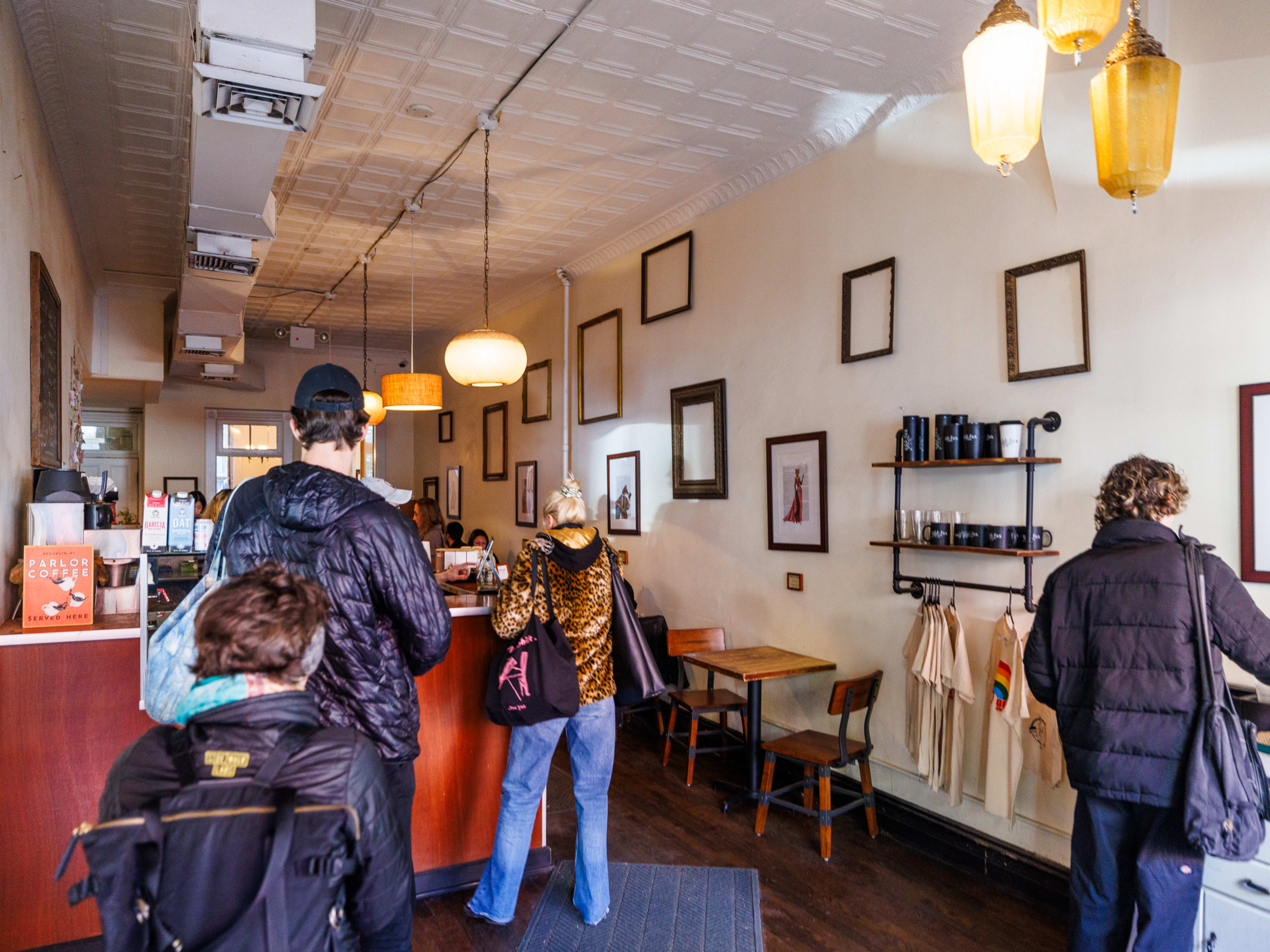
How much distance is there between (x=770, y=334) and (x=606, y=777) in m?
2.75

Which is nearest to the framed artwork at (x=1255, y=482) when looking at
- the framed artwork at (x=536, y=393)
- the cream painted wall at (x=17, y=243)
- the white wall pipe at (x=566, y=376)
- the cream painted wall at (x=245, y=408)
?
the cream painted wall at (x=17, y=243)

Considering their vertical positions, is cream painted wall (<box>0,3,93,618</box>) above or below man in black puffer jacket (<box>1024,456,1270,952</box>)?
above

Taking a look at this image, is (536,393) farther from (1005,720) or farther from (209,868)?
(209,868)

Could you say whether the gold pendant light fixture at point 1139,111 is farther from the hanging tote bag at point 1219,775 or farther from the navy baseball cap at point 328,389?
the navy baseball cap at point 328,389

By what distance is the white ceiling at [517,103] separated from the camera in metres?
3.26

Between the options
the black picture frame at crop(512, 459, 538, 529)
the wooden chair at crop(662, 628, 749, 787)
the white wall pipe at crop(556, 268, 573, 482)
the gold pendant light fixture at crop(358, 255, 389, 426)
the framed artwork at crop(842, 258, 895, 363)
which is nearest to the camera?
the framed artwork at crop(842, 258, 895, 363)

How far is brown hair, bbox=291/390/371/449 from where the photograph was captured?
6.67ft

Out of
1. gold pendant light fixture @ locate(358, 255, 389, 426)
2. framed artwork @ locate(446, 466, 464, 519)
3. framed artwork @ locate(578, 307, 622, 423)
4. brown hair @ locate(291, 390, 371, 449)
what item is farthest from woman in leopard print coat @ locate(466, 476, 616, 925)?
framed artwork @ locate(446, 466, 464, 519)

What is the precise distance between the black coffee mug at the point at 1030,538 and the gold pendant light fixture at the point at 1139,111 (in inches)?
64.7

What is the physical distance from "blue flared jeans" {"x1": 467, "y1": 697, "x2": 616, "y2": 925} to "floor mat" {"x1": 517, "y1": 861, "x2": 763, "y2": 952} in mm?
97

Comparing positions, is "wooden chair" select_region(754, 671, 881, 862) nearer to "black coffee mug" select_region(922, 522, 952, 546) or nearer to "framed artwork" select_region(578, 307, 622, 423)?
"black coffee mug" select_region(922, 522, 952, 546)

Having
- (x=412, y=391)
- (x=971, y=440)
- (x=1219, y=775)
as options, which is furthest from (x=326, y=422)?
(x=412, y=391)

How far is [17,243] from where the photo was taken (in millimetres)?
3117

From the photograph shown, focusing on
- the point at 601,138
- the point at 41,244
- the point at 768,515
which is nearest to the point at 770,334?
the point at 768,515
